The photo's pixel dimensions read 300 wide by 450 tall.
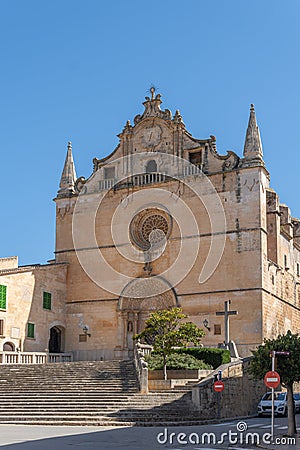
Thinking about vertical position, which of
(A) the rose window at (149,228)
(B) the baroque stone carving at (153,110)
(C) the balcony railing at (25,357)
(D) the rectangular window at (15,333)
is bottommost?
(C) the balcony railing at (25,357)

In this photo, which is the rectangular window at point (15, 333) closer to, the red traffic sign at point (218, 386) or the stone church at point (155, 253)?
the stone church at point (155, 253)

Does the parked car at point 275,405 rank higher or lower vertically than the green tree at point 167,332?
lower

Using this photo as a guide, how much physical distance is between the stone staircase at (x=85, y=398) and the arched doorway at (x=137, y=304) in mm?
9354

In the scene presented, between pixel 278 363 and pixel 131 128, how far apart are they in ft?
83.3

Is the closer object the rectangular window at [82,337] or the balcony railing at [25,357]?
the balcony railing at [25,357]

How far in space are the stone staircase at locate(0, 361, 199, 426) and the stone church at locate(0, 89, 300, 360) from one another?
27.4 ft

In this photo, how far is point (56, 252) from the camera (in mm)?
42938

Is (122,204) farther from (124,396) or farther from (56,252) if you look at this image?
(124,396)

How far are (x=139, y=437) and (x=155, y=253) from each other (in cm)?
2222

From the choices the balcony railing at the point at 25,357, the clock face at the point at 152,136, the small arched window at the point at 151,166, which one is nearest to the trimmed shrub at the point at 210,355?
the balcony railing at the point at 25,357

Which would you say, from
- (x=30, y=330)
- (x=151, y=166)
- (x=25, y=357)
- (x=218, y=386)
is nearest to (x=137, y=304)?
(x=30, y=330)

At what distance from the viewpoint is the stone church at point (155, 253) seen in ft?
121

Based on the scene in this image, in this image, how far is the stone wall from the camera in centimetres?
2416

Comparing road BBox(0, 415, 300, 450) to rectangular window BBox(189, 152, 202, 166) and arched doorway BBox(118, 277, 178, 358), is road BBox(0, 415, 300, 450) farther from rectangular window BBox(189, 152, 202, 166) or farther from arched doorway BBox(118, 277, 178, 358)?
rectangular window BBox(189, 152, 202, 166)
